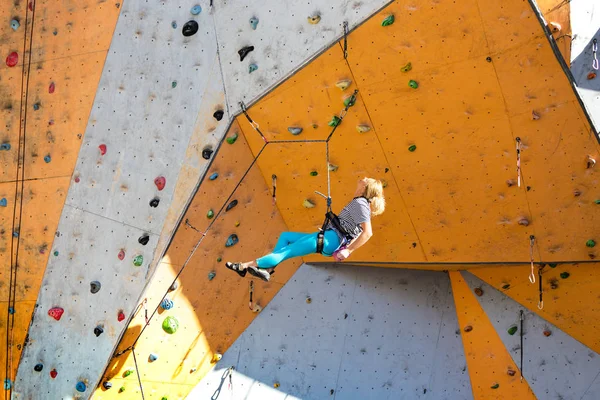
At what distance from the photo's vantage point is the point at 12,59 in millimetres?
8086

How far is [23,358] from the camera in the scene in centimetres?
796

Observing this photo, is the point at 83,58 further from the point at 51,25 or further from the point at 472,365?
the point at 472,365

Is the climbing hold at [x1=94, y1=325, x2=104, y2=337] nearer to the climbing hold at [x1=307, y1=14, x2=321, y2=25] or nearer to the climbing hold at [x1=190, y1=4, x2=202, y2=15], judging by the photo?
the climbing hold at [x1=190, y1=4, x2=202, y2=15]

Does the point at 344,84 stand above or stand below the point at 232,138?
below

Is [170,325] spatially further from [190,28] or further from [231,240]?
[190,28]

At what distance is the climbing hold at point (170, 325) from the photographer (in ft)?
25.4

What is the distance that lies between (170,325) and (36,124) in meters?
1.89

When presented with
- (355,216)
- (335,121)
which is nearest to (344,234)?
(355,216)

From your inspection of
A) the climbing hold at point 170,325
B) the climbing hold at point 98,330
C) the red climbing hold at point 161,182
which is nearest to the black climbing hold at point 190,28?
the red climbing hold at point 161,182

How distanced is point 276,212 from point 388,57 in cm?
161

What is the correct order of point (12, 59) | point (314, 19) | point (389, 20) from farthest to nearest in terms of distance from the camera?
point (12, 59) → point (314, 19) → point (389, 20)

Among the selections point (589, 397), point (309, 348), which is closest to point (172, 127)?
point (309, 348)

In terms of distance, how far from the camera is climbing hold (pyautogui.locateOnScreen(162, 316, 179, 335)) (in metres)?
7.73

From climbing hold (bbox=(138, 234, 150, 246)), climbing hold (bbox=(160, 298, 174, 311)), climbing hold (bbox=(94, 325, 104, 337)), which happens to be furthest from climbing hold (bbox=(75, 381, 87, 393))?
climbing hold (bbox=(138, 234, 150, 246))
